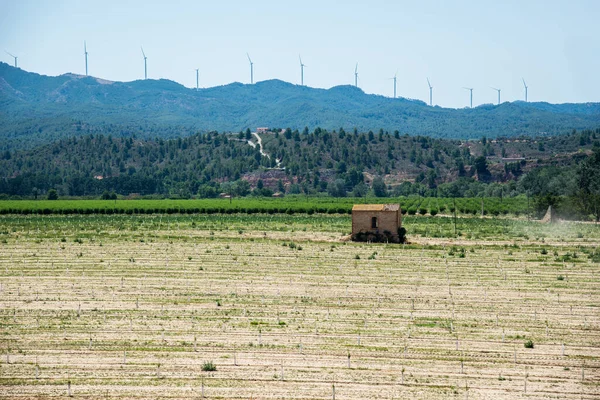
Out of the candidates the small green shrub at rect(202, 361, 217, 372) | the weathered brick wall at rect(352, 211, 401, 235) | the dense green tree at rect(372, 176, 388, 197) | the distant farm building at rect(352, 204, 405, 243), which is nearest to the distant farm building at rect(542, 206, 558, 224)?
the distant farm building at rect(352, 204, 405, 243)

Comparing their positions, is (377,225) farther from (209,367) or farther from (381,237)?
(209,367)

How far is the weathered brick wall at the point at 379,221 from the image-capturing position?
5897 cm

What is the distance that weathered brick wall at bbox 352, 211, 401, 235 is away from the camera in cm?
5897

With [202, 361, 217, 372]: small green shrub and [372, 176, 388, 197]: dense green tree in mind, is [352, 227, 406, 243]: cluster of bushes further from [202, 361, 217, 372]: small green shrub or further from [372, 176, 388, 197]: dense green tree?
[372, 176, 388, 197]: dense green tree

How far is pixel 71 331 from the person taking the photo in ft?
92.4

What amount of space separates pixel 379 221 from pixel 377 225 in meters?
0.33

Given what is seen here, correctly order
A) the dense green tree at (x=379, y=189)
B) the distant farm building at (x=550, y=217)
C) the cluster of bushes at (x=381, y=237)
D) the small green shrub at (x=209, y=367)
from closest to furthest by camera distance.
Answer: the small green shrub at (x=209, y=367) → the cluster of bushes at (x=381, y=237) → the distant farm building at (x=550, y=217) → the dense green tree at (x=379, y=189)

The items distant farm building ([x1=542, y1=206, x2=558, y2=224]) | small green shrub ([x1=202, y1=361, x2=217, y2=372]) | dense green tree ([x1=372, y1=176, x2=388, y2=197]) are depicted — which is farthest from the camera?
dense green tree ([x1=372, y1=176, x2=388, y2=197])

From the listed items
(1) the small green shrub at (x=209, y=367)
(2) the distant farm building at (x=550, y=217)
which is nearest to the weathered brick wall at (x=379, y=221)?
(2) the distant farm building at (x=550, y=217)

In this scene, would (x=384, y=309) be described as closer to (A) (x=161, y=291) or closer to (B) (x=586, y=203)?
(A) (x=161, y=291)

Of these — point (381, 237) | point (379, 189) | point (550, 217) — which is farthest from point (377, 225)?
point (379, 189)

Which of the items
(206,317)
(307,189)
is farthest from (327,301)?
(307,189)

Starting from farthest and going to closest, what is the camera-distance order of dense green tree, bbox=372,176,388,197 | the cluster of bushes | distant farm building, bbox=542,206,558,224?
dense green tree, bbox=372,176,388,197 < distant farm building, bbox=542,206,558,224 < the cluster of bushes

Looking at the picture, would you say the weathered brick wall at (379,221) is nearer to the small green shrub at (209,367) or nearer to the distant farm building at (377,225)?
the distant farm building at (377,225)
